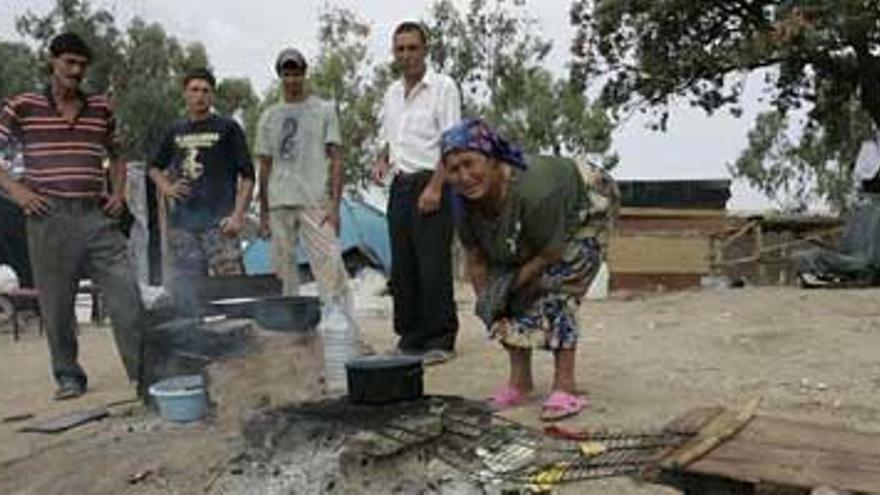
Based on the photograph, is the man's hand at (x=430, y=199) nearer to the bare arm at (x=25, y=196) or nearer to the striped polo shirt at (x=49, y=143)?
the striped polo shirt at (x=49, y=143)

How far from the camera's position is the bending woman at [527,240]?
5.10 metres

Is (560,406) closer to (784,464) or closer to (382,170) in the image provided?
(784,464)

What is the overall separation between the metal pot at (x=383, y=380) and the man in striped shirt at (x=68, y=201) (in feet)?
7.30

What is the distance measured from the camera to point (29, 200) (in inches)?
257

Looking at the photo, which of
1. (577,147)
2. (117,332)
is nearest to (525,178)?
(117,332)

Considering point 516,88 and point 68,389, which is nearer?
point 68,389

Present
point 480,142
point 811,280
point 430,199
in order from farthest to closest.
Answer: point 811,280
point 430,199
point 480,142

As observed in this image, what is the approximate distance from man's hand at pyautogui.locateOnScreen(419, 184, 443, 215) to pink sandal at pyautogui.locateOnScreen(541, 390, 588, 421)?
1439mm

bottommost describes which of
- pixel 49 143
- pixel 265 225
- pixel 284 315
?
pixel 284 315

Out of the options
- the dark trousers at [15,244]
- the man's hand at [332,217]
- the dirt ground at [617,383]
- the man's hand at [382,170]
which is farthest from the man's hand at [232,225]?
the dark trousers at [15,244]

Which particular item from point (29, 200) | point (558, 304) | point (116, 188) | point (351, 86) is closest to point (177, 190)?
point (116, 188)

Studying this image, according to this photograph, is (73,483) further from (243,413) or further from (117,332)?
(117,332)

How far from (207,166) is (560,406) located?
9.36ft

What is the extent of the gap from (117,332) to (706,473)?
4339 millimetres
